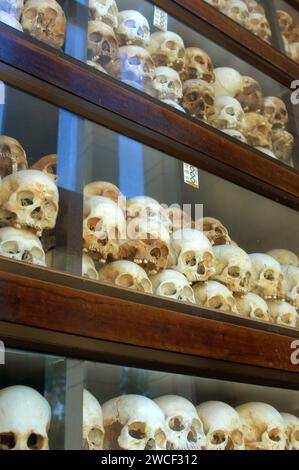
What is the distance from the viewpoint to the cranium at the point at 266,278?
1447 mm

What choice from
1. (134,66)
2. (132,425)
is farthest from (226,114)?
(132,425)

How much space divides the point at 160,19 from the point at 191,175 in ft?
1.46

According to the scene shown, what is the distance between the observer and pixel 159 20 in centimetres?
155

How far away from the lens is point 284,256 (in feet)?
5.16

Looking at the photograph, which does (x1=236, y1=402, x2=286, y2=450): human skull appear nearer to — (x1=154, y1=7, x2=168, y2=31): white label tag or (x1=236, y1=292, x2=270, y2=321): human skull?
(x1=236, y1=292, x2=270, y2=321): human skull

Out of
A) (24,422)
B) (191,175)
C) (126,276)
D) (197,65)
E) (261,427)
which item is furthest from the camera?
(197,65)

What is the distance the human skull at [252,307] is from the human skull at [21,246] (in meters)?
0.48

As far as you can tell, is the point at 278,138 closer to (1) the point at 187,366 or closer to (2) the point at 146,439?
(1) the point at 187,366

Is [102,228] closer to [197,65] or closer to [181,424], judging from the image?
[181,424]

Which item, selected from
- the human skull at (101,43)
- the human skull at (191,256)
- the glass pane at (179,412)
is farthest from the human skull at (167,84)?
the glass pane at (179,412)

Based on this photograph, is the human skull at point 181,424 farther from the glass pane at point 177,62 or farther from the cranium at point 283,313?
the glass pane at point 177,62

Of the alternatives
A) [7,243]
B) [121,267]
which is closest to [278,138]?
[121,267]

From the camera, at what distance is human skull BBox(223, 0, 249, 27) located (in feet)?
6.08

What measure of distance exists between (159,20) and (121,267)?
2.33 feet
